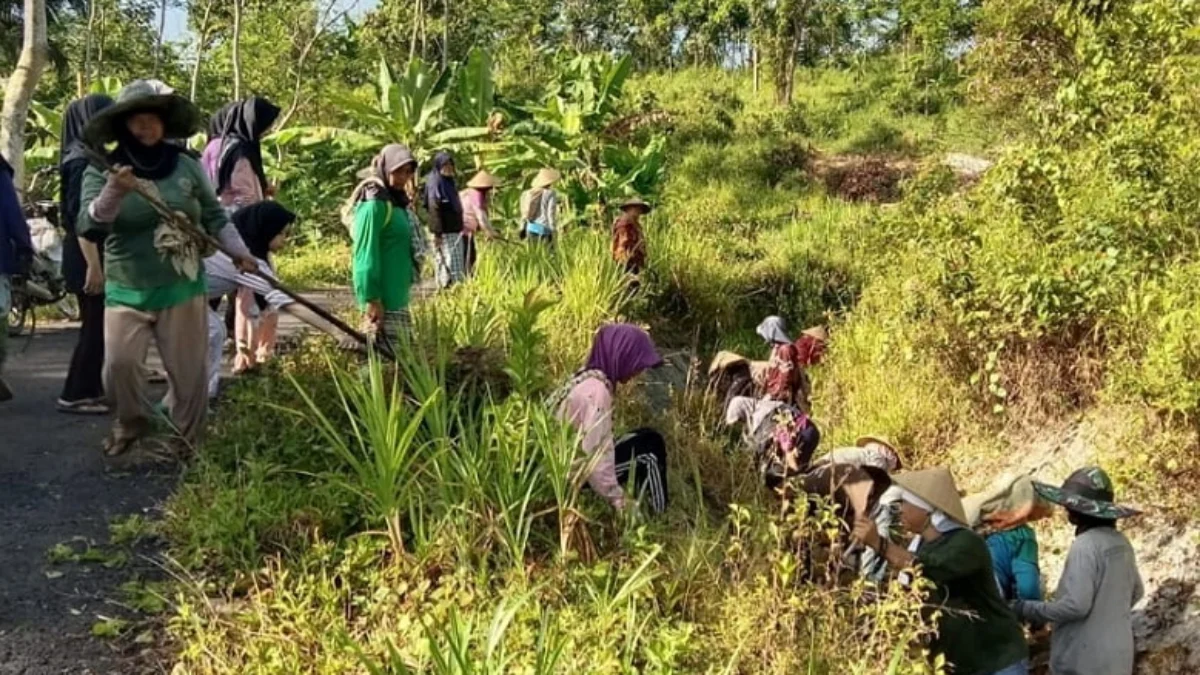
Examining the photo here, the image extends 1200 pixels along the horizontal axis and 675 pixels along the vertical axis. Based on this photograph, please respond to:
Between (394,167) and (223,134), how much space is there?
1575 mm

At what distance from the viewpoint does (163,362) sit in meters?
4.62

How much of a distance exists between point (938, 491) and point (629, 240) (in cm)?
487

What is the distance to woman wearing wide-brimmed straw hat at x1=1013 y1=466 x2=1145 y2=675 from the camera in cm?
439

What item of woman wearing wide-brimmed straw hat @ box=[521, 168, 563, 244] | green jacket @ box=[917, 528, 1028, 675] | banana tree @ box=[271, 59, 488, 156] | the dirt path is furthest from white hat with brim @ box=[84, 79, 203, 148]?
banana tree @ box=[271, 59, 488, 156]

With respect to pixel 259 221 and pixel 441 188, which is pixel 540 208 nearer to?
pixel 441 188

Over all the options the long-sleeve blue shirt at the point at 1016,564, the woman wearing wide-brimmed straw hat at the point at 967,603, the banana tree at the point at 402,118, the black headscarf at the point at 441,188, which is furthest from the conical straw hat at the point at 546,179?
the woman wearing wide-brimmed straw hat at the point at 967,603

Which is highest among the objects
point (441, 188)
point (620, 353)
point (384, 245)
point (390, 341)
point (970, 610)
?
point (441, 188)

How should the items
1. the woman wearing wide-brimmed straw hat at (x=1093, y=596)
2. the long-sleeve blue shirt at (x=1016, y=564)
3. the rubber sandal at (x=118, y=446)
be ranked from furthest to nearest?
1. the rubber sandal at (x=118, y=446)
2. the long-sleeve blue shirt at (x=1016, y=564)
3. the woman wearing wide-brimmed straw hat at (x=1093, y=596)

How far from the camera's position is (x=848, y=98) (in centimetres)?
2705

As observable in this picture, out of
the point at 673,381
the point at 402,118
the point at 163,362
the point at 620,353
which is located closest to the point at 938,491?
the point at 620,353

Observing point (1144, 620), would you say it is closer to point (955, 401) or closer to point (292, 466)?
point (955, 401)

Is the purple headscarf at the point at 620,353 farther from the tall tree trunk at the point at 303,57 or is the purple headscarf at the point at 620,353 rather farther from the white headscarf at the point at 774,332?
the tall tree trunk at the point at 303,57

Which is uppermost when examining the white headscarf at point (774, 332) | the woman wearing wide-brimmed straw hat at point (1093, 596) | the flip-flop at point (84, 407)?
the white headscarf at point (774, 332)

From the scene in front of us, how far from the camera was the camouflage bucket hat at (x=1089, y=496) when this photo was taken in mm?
4432
